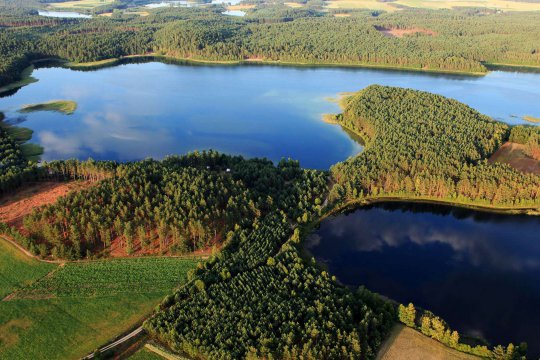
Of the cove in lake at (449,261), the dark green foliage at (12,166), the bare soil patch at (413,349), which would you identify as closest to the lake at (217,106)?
the dark green foliage at (12,166)

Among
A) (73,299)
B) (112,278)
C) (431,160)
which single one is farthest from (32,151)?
(431,160)

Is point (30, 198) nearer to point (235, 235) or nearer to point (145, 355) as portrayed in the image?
point (235, 235)

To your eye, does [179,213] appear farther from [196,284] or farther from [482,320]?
[482,320]

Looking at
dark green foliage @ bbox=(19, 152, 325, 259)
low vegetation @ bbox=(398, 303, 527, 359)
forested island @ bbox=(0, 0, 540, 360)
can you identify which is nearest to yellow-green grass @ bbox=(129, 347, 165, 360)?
forested island @ bbox=(0, 0, 540, 360)

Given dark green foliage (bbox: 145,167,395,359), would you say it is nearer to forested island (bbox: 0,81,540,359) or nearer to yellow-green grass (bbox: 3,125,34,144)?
forested island (bbox: 0,81,540,359)

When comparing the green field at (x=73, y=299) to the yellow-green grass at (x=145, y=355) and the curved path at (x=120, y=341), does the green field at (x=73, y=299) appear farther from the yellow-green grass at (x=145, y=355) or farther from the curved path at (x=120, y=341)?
the yellow-green grass at (x=145, y=355)
